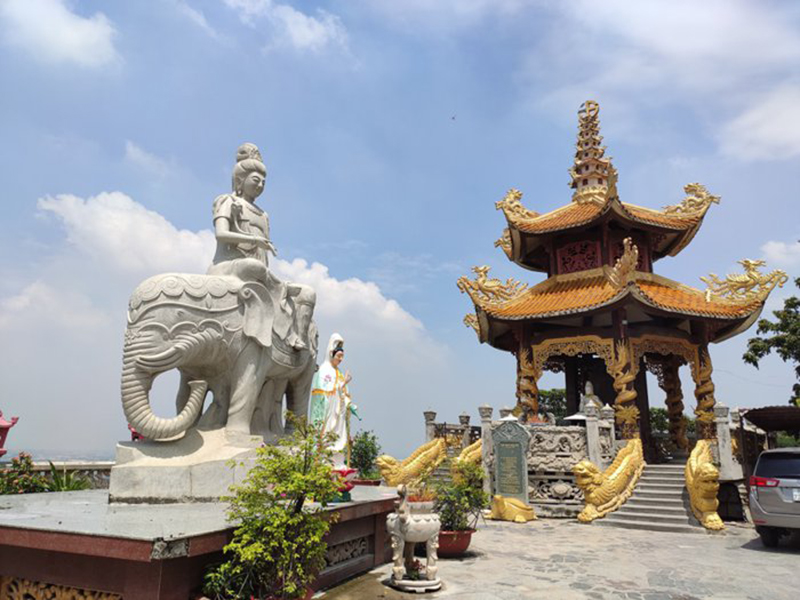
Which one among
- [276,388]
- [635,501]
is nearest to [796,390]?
[635,501]

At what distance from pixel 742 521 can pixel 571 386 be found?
25.3 feet

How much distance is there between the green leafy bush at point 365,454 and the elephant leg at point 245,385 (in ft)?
27.1

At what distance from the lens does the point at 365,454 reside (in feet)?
49.8

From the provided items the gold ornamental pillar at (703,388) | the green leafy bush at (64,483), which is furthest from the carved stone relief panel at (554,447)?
the green leafy bush at (64,483)

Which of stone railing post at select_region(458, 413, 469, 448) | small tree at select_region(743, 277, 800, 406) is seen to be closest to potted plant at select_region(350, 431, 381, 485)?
stone railing post at select_region(458, 413, 469, 448)

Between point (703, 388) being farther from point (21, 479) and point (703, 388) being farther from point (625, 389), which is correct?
point (21, 479)

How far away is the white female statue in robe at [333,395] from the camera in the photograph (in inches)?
341

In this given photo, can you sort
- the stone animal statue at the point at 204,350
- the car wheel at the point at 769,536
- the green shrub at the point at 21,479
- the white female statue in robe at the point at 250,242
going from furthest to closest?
the car wheel at the point at 769,536 → the green shrub at the point at 21,479 → the white female statue in robe at the point at 250,242 → the stone animal statue at the point at 204,350

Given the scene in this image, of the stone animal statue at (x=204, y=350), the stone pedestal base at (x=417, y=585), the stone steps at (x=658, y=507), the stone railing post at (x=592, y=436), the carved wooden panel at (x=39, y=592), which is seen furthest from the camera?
the stone railing post at (x=592, y=436)

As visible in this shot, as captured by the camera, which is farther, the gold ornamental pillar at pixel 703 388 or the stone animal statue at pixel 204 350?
the gold ornamental pillar at pixel 703 388

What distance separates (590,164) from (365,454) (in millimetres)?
12953

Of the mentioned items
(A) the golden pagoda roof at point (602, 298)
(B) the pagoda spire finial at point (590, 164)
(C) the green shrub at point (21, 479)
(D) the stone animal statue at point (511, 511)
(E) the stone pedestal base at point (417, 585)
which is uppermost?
(B) the pagoda spire finial at point (590, 164)

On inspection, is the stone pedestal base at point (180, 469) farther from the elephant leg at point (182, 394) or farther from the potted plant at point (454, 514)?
the potted plant at point (454, 514)

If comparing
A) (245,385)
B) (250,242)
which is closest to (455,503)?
(245,385)
